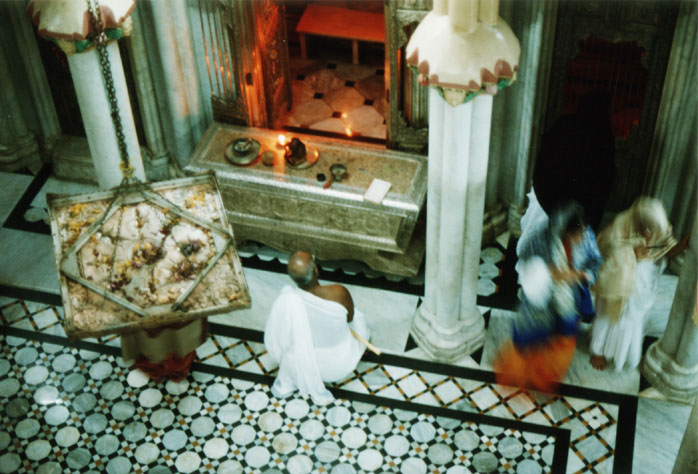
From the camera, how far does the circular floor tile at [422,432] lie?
5879 mm

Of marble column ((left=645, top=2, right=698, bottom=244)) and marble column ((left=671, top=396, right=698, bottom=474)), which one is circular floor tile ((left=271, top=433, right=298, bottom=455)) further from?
marble column ((left=645, top=2, right=698, bottom=244))

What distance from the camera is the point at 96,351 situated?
6.48m

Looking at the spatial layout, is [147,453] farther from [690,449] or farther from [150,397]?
[690,449]

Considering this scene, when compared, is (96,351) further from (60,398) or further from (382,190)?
(382,190)

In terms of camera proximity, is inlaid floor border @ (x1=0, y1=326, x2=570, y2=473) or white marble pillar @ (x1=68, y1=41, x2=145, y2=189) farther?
inlaid floor border @ (x1=0, y1=326, x2=570, y2=473)

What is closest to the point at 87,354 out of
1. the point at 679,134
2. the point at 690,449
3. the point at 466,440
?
the point at 466,440

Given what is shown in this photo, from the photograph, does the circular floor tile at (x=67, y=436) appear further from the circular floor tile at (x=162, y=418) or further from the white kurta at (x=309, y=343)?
the white kurta at (x=309, y=343)

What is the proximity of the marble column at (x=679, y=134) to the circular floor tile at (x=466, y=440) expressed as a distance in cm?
194

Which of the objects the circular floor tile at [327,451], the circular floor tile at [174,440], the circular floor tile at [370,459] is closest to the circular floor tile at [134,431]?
the circular floor tile at [174,440]

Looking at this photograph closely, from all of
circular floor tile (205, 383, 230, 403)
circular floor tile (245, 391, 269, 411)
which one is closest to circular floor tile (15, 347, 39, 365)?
circular floor tile (205, 383, 230, 403)

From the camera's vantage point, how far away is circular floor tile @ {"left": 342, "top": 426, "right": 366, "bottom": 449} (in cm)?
588

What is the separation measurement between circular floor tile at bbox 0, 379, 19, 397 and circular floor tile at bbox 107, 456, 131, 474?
92 centimetres

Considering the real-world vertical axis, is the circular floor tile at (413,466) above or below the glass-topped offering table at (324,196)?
below

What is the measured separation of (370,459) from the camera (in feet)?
19.0
